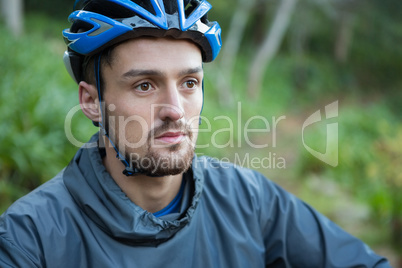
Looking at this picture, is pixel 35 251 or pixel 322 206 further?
pixel 322 206

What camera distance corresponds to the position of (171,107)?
2.31m

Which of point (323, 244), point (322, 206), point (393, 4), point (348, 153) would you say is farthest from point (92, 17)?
point (393, 4)

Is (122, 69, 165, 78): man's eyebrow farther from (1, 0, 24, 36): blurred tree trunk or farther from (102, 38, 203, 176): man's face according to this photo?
(1, 0, 24, 36): blurred tree trunk

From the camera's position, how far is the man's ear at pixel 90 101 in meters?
2.61

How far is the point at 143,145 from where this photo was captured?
93.3 inches

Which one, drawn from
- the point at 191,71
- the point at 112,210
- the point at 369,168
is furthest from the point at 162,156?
the point at 369,168

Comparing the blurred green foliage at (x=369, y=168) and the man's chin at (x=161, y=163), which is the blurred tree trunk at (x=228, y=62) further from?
the man's chin at (x=161, y=163)

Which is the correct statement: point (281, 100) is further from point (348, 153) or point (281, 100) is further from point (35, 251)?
point (35, 251)

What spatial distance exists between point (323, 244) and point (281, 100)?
16505mm

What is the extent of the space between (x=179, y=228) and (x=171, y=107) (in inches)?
27.3

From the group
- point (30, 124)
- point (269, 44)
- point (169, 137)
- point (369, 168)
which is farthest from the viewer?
point (269, 44)

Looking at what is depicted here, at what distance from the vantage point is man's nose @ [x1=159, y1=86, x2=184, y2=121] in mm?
2303

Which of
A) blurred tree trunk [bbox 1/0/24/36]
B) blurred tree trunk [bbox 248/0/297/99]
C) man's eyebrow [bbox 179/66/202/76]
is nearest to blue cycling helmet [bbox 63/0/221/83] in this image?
man's eyebrow [bbox 179/66/202/76]

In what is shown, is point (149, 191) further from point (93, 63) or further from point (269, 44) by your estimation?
point (269, 44)
